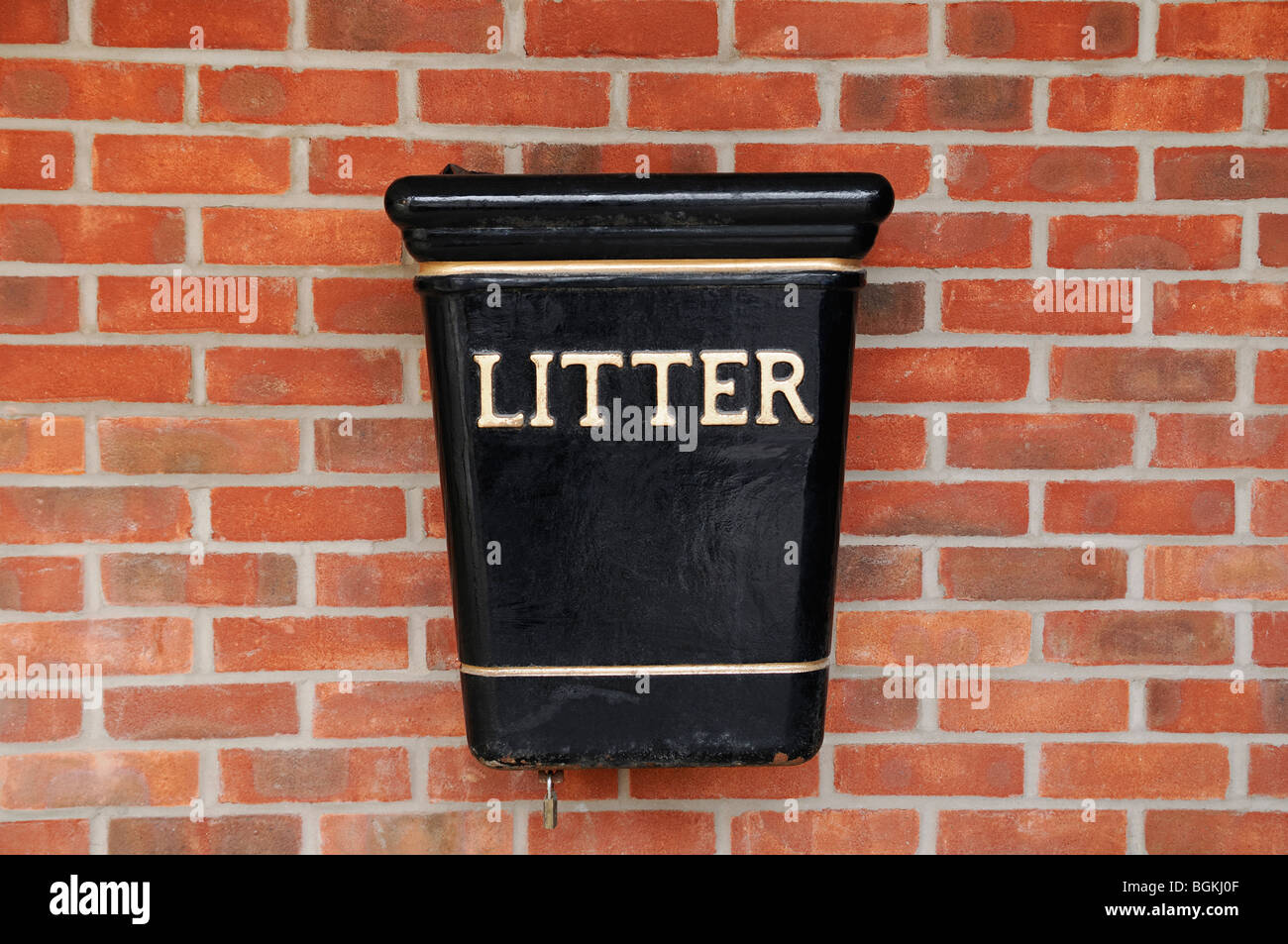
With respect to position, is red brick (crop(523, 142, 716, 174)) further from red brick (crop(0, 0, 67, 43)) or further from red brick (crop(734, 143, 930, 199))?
red brick (crop(0, 0, 67, 43))

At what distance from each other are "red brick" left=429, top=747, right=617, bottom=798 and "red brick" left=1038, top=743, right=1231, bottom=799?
25.8 inches

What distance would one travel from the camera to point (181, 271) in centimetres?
141

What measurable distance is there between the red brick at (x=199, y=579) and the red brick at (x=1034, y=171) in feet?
3.64

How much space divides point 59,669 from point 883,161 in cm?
138

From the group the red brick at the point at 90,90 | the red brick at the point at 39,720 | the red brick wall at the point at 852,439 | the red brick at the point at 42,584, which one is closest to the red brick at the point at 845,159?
the red brick wall at the point at 852,439

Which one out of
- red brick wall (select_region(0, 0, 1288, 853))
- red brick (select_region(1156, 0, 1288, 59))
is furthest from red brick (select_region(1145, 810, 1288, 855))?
red brick (select_region(1156, 0, 1288, 59))

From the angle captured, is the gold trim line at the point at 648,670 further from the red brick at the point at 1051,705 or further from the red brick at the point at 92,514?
the red brick at the point at 92,514

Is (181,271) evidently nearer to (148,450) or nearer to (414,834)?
(148,450)

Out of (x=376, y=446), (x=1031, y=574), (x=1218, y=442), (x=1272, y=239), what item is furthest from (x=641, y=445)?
(x=1272, y=239)

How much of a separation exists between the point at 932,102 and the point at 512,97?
593mm

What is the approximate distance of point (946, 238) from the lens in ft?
4.69

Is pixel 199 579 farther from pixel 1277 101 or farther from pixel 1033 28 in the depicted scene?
pixel 1277 101

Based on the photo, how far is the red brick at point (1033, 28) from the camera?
1.41 m

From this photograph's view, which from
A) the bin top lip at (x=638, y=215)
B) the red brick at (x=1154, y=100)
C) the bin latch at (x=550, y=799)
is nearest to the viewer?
the bin top lip at (x=638, y=215)
